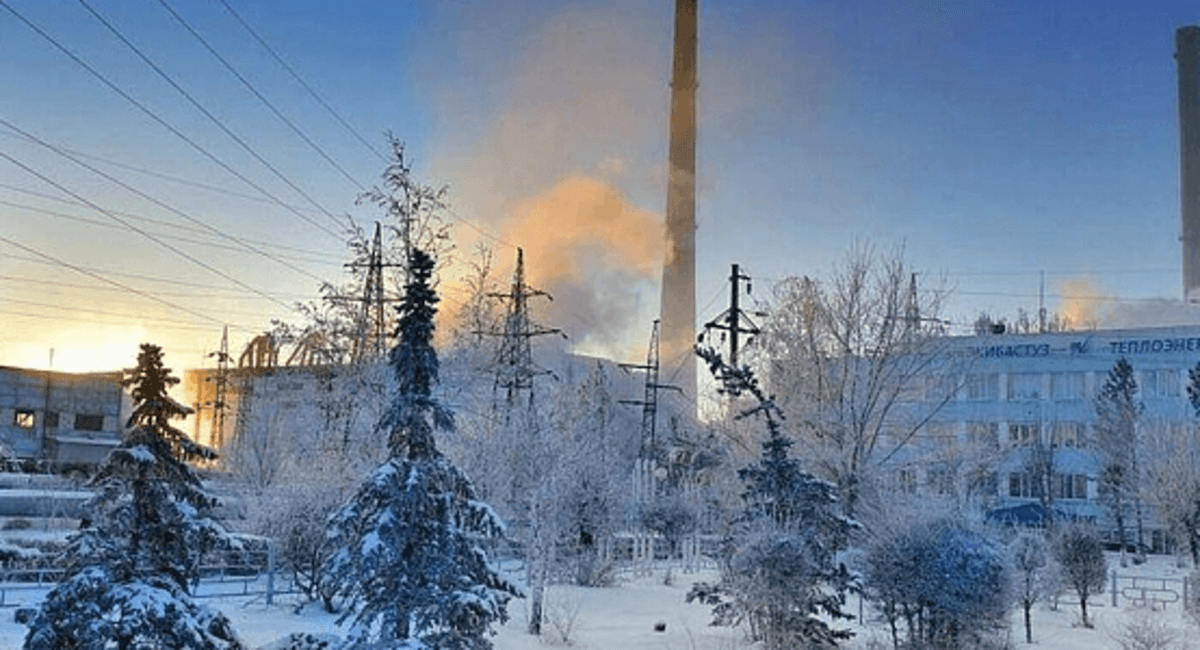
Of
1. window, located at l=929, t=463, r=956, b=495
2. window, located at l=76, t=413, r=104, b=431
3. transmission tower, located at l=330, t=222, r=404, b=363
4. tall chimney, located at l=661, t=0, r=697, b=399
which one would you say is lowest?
window, located at l=929, t=463, r=956, b=495

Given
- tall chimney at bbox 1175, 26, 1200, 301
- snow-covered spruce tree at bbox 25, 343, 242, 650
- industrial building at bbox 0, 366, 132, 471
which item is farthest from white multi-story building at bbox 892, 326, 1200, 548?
snow-covered spruce tree at bbox 25, 343, 242, 650

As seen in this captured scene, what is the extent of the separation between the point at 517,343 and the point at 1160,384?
4382 centimetres

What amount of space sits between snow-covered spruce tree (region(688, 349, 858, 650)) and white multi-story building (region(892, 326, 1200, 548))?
40297 millimetres

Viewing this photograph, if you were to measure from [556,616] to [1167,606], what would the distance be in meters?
17.4

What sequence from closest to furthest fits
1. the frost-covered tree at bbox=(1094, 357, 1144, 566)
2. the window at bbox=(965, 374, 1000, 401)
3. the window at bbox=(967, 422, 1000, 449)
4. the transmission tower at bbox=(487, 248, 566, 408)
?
1. the window at bbox=(967, 422, 1000, 449)
2. the transmission tower at bbox=(487, 248, 566, 408)
3. the frost-covered tree at bbox=(1094, 357, 1144, 566)
4. the window at bbox=(965, 374, 1000, 401)

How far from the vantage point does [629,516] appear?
136 ft

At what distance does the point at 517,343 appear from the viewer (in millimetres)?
35438

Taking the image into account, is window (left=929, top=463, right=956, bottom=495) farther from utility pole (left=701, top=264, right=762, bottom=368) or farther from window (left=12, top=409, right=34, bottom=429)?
window (left=12, top=409, right=34, bottom=429)

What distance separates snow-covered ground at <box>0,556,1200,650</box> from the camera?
18.8 metres

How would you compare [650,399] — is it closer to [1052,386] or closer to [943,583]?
[1052,386]

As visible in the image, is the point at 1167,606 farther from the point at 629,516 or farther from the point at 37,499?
the point at 37,499

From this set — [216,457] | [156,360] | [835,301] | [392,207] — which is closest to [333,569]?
[216,457]

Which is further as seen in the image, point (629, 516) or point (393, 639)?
point (629, 516)

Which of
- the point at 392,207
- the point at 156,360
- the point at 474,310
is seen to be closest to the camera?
the point at 156,360
